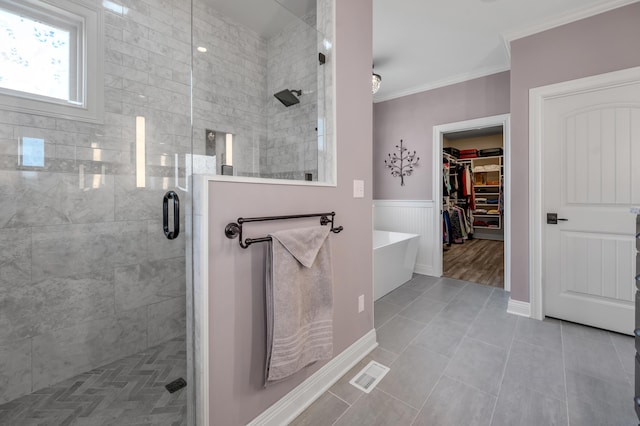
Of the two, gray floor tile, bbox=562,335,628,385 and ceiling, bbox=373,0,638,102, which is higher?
ceiling, bbox=373,0,638,102

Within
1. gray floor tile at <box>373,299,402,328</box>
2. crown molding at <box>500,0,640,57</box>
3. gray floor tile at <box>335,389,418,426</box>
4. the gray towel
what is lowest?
gray floor tile at <box>335,389,418,426</box>

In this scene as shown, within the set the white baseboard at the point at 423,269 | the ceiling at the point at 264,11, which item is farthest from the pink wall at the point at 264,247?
the white baseboard at the point at 423,269

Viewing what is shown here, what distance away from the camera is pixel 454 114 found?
3688 mm

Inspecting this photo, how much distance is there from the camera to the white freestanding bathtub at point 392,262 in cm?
302

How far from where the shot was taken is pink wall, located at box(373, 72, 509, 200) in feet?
11.2

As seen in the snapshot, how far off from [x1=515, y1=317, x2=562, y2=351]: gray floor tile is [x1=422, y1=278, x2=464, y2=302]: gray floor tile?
2.29 feet

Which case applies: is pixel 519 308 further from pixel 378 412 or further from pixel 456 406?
pixel 378 412

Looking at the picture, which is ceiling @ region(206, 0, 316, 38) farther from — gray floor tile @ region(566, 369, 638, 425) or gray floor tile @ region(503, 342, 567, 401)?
gray floor tile @ region(566, 369, 638, 425)

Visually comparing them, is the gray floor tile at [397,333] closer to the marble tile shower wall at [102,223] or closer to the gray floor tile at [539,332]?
the gray floor tile at [539,332]

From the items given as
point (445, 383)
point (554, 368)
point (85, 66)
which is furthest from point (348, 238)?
point (85, 66)

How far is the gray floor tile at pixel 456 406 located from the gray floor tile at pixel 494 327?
2.38 feet

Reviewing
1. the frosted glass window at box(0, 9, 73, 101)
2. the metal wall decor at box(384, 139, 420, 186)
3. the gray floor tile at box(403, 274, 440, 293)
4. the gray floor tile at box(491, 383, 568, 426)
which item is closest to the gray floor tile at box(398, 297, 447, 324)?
the gray floor tile at box(403, 274, 440, 293)

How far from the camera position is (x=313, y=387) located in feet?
5.15

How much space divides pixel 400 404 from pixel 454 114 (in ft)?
11.5
